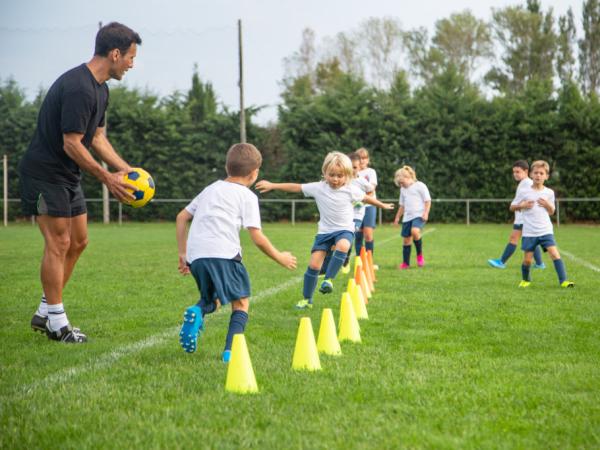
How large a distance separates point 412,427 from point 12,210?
33.3m

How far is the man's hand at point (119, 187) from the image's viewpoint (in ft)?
18.2

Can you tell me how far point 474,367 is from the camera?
188 inches

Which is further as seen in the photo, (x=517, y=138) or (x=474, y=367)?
(x=517, y=138)

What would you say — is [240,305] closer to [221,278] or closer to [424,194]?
[221,278]

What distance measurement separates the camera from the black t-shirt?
5.57m

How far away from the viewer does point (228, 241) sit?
5086 mm

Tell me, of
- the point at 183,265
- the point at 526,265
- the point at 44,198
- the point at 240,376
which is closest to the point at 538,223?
the point at 526,265

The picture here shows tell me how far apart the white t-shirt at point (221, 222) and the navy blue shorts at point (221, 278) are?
49 millimetres

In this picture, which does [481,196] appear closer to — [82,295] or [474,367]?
[82,295]

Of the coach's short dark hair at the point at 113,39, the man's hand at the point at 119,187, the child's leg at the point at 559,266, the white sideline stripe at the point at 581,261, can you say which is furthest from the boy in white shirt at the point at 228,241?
the white sideline stripe at the point at 581,261

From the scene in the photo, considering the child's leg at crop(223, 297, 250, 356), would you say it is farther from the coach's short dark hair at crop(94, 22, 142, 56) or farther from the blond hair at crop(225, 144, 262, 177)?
the coach's short dark hair at crop(94, 22, 142, 56)

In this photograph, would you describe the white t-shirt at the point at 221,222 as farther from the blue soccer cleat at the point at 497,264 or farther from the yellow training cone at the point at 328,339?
the blue soccer cleat at the point at 497,264

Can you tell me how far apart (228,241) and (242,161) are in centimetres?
57

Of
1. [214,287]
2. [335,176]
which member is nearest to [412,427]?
[214,287]
